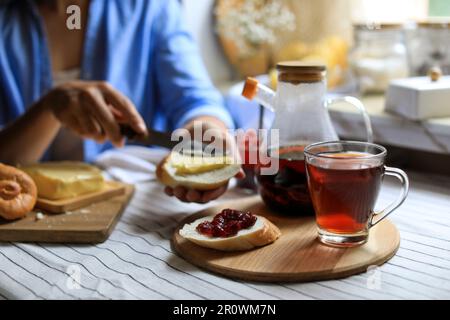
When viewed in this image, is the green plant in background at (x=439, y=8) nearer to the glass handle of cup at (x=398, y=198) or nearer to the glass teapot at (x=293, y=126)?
the glass teapot at (x=293, y=126)

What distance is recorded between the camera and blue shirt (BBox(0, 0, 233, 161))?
1.34 metres

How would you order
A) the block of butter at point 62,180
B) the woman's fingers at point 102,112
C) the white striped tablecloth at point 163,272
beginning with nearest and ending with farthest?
1. the white striped tablecloth at point 163,272
2. the block of butter at point 62,180
3. the woman's fingers at point 102,112

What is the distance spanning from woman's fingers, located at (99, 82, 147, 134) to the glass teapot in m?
0.25

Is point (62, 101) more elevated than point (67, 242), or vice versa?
point (62, 101)

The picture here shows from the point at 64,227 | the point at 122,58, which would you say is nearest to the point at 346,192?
the point at 64,227

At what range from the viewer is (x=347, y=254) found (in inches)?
27.5

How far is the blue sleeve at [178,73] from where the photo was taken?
4.30 ft

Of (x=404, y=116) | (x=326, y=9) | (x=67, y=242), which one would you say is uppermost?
(x=326, y=9)

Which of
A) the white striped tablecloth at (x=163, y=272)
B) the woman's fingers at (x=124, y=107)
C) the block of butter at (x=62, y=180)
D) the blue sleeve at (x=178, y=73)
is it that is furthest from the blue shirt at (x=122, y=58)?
the white striped tablecloth at (x=163, y=272)

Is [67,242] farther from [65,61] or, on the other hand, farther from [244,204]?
[65,61]

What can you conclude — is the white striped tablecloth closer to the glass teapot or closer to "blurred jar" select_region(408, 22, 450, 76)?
the glass teapot

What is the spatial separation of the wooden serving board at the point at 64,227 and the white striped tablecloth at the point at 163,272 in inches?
0.6
